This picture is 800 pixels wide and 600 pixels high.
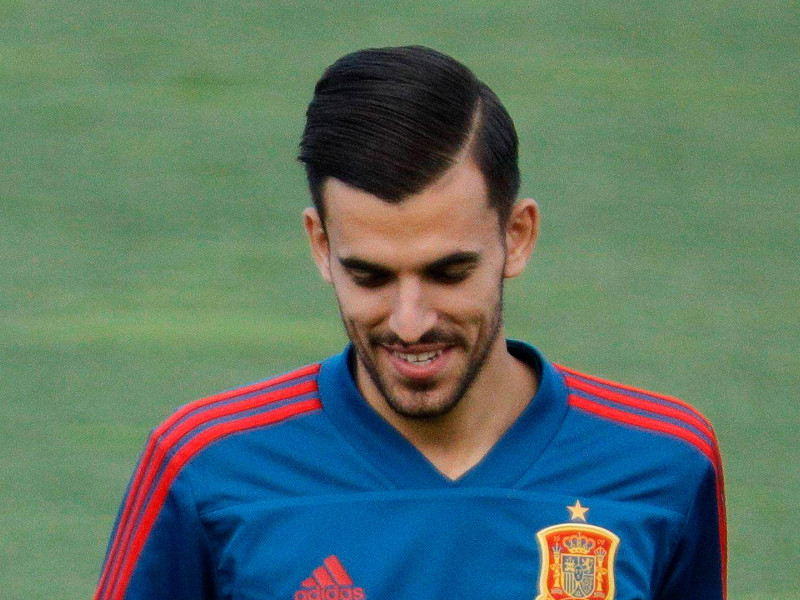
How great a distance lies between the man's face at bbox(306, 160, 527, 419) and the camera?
9.19ft

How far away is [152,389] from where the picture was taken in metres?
5.89

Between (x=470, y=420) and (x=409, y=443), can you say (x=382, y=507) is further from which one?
(x=470, y=420)

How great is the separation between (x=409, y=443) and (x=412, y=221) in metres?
0.39

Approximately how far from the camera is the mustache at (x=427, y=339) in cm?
280

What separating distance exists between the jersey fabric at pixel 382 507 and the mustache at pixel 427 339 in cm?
20

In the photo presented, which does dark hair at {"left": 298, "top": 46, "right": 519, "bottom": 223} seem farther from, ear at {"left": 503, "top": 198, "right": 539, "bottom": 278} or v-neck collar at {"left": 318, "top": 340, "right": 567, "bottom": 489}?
v-neck collar at {"left": 318, "top": 340, "right": 567, "bottom": 489}

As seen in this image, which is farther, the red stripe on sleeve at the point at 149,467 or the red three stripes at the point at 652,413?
the red three stripes at the point at 652,413

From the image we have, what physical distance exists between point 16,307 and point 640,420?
3522 millimetres

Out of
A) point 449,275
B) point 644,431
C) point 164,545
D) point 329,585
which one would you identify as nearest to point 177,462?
point 164,545

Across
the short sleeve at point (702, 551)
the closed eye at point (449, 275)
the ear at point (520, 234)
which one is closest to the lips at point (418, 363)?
the closed eye at point (449, 275)

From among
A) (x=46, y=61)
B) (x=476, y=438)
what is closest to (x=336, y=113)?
(x=476, y=438)

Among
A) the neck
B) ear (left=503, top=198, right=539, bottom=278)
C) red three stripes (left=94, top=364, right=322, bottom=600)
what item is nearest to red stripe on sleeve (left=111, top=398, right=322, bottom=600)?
red three stripes (left=94, top=364, right=322, bottom=600)

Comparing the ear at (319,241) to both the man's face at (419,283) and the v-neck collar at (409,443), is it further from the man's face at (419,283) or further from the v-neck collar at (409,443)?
the v-neck collar at (409,443)

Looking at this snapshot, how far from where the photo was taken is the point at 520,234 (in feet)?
9.99
